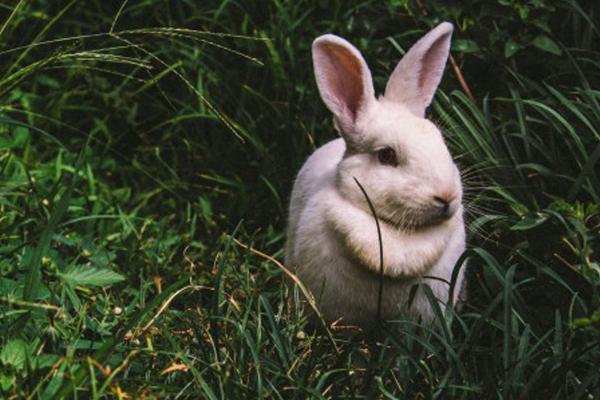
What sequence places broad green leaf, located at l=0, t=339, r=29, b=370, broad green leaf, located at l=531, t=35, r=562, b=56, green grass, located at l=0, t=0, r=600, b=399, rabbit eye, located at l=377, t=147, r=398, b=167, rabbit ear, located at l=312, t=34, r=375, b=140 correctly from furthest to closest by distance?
1. broad green leaf, located at l=531, t=35, r=562, b=56
2. rabbit ear, located at l=312, t=34, r=375, b=140
3. rabbit eye, located at l=377, t=147, r=398, b=167
4. green grass, located at l=0, t=0, r=600, b=399
5. broad green leaf, located at l=0, t=339, r=29, b=370

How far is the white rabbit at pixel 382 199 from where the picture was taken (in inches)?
138

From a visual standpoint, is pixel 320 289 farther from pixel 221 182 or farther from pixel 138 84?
pixel 138 84

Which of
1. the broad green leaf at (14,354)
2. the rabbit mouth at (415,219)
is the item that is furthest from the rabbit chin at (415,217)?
the broad green leaf at (14,354)

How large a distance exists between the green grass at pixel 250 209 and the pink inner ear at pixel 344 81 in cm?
36

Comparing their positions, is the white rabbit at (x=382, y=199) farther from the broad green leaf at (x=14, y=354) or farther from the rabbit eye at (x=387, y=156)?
the broad green leaf at (x=14, y=354)

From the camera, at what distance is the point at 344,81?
375 centimetres

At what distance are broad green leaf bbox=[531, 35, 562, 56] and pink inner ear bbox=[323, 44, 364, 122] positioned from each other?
878mm

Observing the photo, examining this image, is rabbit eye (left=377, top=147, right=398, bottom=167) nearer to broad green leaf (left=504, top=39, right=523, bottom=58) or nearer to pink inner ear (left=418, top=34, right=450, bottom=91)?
pink inner ear (left=418, top=34, right=450, bottom=91)

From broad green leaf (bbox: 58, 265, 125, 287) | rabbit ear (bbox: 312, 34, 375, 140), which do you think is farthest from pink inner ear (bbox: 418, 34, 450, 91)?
broad green leaf (bbox: 58, 265, 125, 287)

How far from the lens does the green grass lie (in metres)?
3.10

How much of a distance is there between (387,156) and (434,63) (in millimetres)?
450

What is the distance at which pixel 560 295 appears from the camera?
3674 mm

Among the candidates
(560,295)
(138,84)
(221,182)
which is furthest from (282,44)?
(560,295)

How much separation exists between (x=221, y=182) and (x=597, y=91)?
1.78 meters
